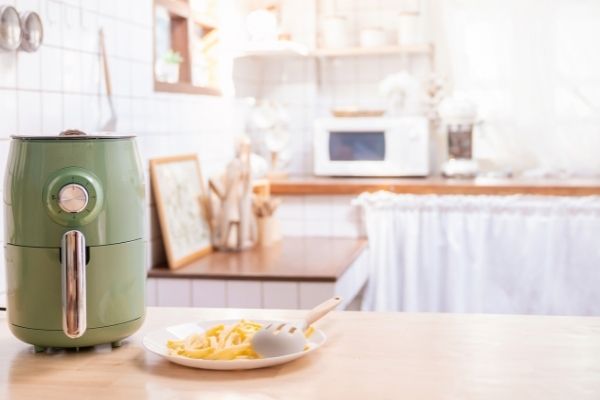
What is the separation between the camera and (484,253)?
3.42 metres

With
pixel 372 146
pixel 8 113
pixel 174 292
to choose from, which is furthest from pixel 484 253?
pixel 8 113

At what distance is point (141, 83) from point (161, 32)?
24.4 inches

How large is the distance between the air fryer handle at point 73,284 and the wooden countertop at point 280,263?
1.52 meters

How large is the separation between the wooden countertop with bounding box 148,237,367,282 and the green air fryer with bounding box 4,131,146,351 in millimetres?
1431

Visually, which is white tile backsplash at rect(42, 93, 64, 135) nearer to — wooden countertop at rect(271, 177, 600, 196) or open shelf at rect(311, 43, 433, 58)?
wooden countertop at rect(271, 177, 600, 196)

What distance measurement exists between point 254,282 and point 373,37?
1781 millimetres

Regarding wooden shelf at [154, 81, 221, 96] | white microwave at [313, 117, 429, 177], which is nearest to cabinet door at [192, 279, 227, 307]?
wooden shelf at [154, 81, 221, 96]

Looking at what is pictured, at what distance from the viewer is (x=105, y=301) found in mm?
1207

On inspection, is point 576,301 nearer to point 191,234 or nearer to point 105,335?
point 191,234

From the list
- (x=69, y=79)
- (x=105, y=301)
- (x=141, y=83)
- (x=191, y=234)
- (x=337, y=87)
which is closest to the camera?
(x=105, y=301)

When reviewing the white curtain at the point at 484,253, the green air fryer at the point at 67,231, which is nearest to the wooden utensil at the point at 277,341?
the green air fryer at the point at 67,231

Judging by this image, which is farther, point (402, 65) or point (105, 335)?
point (402, 65)

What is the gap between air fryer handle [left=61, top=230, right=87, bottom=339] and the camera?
1120 millimetres

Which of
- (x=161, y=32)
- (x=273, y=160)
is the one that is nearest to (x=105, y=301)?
(x=161, y=32)
